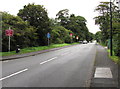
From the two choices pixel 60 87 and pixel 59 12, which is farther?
pixel 59 12

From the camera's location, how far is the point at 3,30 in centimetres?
1872

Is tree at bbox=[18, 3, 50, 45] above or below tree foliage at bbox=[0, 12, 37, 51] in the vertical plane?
above

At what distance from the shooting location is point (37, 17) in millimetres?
29859

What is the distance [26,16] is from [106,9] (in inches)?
624

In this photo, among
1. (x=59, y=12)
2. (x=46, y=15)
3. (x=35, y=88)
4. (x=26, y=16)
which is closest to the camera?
(x=35, y=88)

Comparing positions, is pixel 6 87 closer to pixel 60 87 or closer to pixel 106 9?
pixel 60 87

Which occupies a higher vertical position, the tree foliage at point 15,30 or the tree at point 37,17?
the tree at point 37,17

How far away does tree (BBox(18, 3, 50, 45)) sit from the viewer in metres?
29.3

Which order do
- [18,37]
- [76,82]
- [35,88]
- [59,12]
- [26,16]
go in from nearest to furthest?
[35,88] < [76,82] < [18,37] < [26,16] < [59,12]

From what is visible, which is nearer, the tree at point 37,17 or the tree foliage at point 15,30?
the tree foliage at point 15,30

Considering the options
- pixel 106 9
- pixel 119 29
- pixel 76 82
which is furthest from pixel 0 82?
pixel 106 9

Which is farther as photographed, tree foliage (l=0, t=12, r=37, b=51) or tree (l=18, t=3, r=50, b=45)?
tree (l=18, t=3, r=50, b=45)

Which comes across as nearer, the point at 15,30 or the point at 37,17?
the point at 15,30

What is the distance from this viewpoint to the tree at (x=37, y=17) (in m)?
29.3
